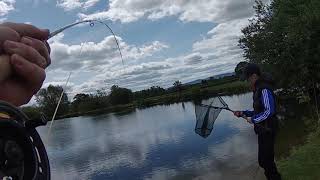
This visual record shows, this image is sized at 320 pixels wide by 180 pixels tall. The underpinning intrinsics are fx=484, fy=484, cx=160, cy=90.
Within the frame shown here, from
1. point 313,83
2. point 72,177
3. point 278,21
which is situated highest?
point 278,21

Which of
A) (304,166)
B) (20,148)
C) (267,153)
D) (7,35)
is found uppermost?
(7,35)

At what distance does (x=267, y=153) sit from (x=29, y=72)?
8663 mm

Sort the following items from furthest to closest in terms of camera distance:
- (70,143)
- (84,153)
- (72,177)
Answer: (70,143) → (84,153) → (72,177)

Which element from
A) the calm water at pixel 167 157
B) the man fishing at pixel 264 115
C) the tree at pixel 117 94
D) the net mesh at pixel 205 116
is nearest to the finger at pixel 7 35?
the man fishing at pixel 264 115

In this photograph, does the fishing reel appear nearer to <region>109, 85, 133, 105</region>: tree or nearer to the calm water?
<region>109, 85, 133, 105</region>: tree

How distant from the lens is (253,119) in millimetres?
9359

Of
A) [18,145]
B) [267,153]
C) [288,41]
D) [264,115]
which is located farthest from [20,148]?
[288,41]

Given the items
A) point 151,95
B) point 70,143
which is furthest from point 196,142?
point 151,95

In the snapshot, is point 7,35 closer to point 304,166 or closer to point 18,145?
point 18,145

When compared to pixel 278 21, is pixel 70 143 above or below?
below

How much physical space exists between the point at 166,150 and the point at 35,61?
2757 centimetres

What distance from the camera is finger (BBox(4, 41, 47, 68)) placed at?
1.25 meters

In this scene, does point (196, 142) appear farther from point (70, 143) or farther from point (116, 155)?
point (70, 143)

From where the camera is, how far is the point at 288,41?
3622cm
